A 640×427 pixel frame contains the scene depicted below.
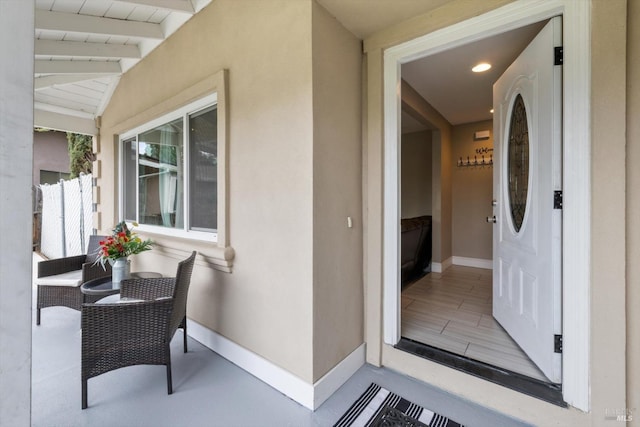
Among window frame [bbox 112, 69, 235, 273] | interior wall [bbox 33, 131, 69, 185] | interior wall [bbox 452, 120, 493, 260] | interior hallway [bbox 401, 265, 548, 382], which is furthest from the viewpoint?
interior wall [bbox 33, 131, 69, 185]

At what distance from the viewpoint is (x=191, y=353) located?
90.4 inches

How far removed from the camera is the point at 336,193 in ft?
6.12

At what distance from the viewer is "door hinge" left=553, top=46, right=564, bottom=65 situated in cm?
157

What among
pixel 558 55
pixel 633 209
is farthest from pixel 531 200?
pixel 558 55

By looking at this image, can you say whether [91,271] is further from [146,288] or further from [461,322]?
[461,322]

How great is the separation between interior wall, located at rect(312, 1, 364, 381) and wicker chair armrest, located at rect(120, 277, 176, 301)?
4.22 feet

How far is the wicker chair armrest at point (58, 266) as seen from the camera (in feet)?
9.34

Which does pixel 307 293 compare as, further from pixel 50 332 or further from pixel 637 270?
pixel 50 332

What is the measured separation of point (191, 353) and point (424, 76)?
356 cm

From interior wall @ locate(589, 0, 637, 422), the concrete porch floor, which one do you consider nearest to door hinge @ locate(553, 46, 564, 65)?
interior wall @ locate(589, 0, 637, 422)

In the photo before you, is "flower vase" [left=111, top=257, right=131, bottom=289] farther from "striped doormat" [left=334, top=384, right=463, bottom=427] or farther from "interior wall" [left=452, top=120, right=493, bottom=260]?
"interior wall" [left=452, top=120, right=493, bottom=260]

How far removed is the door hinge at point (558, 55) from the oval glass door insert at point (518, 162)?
1.41ft

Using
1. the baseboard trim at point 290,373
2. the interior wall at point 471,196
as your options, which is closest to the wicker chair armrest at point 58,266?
the baseboard trim at point 290,373

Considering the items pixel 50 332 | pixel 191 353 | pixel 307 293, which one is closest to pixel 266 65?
pixel 307 293
